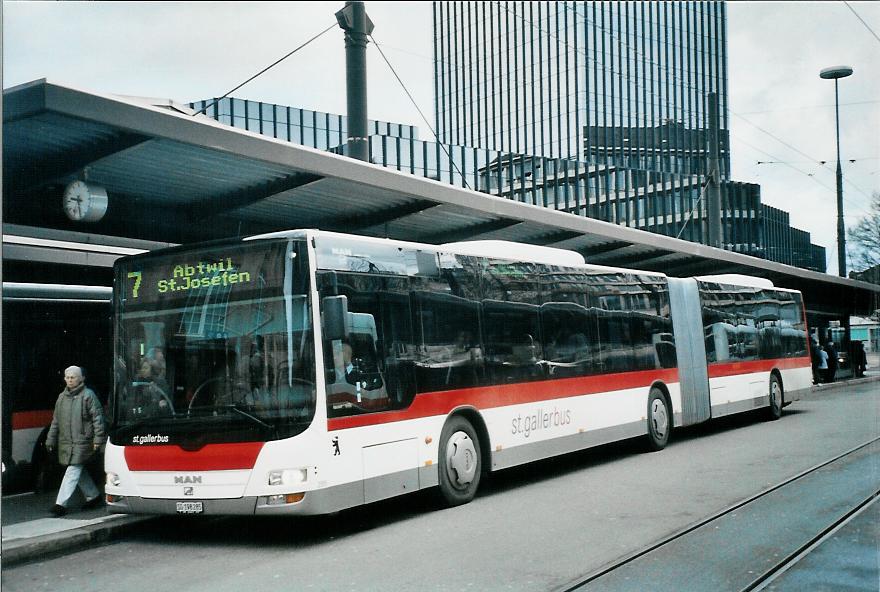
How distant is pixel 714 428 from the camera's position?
2058 cm

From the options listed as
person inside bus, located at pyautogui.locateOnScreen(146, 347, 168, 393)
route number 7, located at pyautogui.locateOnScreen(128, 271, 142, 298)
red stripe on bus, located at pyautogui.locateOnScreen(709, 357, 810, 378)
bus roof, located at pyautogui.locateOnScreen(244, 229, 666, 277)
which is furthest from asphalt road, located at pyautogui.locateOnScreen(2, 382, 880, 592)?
red stripe on bus, located at pyautogui.locateOnScreen(709, 357, 810, 378)

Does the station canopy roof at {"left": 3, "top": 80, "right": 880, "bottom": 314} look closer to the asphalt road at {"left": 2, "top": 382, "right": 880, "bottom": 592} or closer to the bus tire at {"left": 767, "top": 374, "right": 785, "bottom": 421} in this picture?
the asphalt road at {"left": 2, "top": 382, "right": 880, "bottom": 592}

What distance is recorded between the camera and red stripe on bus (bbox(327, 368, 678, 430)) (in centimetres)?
965

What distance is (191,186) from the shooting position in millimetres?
11883

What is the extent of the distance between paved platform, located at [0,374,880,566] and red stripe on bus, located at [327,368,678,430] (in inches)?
105

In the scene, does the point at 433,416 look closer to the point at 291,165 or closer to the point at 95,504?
the point at 291,165

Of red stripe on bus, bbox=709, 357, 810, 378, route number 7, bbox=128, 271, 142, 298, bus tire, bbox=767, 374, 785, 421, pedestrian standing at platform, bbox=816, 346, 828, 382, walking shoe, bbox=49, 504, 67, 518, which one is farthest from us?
pedestrian standing at platform, bbox=816, 346, 828, 382

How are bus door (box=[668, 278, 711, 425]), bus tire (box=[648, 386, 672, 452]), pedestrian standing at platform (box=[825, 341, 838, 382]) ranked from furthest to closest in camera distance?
pedestrian standing at platform (box=[825, 341, 838, 382])
bus door (box=[668, 278, 711, 425])
bus tire (box=[648, 386, 672, 452])

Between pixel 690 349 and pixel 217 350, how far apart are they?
11205 millimetres

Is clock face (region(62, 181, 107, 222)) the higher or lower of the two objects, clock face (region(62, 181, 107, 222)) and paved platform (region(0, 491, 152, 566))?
the higher

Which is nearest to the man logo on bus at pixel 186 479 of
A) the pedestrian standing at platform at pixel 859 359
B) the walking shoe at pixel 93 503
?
the walking shoe at pixel 93 503

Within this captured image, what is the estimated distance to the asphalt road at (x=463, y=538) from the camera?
24.2 ft

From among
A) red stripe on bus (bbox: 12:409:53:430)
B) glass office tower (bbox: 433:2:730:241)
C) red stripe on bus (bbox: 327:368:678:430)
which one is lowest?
red stripe on bus (bbox: 12:409:53:430)

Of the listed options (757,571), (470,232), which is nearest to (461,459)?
(757,571)
